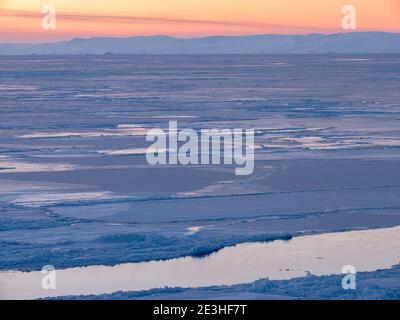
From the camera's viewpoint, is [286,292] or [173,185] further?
[173,185]

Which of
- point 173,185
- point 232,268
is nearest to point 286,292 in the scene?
point 232,268

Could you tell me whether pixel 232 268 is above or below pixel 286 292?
above

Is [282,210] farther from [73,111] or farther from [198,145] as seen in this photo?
[73,111]

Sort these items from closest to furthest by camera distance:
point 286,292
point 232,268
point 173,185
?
point 286,292 < point 232,268 < point 173,185

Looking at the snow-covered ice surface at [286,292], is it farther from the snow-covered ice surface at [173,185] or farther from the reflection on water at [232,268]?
the snow-covered ice surface at [173,185]

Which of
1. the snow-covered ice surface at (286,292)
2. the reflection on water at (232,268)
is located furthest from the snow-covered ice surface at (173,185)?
the snow-covered ice surface at (286,292)

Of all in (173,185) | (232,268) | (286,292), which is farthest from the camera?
(173,185)

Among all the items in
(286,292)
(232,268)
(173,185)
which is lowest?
(286,292)

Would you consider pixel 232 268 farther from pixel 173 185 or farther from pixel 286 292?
pixel 173 185
